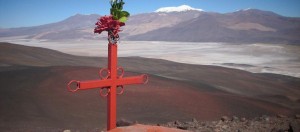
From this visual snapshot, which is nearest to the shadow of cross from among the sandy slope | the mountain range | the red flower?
the red flower

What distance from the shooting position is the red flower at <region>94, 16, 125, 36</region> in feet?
13.5

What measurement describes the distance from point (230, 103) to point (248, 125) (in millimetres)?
7175

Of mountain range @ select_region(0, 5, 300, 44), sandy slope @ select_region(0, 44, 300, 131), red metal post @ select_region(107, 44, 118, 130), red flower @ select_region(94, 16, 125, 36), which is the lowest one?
sandy slope @ select_region(0, 44, 300, 131)

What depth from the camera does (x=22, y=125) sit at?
957 cm

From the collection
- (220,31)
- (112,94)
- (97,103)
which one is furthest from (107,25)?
(220,31)

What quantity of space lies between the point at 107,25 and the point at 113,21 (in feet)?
0.29

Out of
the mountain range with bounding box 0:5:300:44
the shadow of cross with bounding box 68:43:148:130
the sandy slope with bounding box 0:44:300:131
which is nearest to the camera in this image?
the shadow of cross with bounding box 68:43:148:130

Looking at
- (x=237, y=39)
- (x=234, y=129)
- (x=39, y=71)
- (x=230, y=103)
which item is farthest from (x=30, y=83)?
(x=237, y=39)

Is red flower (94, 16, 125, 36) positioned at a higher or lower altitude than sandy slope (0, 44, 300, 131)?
higher

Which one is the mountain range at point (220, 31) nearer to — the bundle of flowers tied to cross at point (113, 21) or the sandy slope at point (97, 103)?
the sandy slope at point (97, 103)

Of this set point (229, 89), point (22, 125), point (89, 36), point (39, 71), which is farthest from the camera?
point (89, 36)

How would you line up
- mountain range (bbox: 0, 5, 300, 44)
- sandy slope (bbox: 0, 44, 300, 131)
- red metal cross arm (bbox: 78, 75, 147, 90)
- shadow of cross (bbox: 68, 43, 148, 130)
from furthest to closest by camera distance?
mountain range (bbox: 0, 5, 300, 44)
sandy slope (bbox: 0, 44, 300, 131)
shadow of cross (bbox: 68, 43, 148, 130)
red metal cross arm (bbox: 78, 75, 147, 90)

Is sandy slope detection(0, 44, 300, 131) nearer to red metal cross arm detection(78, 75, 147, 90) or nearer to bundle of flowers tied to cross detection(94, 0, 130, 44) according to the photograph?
red metal cross arm detection(78, 75, 147, 90)

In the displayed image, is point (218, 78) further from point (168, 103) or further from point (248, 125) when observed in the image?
point (248, 125)
